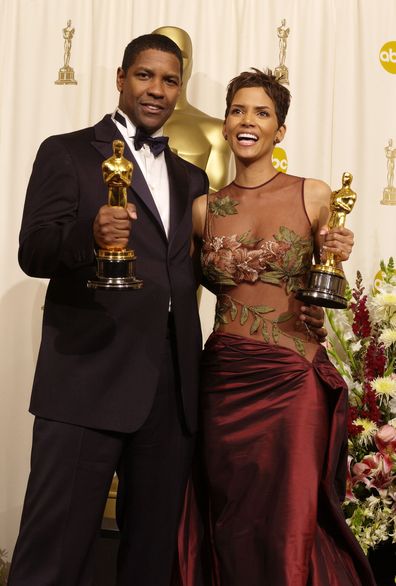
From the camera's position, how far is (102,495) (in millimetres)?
2291

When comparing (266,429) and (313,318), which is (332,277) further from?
(266,429)

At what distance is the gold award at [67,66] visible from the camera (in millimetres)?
3730

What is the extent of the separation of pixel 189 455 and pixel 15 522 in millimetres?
1701

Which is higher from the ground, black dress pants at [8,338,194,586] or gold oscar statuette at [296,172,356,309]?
gold oscar statuette at [296,172,356,309]

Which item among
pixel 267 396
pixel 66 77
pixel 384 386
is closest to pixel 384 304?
pixel 384 386

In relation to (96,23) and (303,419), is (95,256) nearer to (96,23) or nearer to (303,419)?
(303,419)

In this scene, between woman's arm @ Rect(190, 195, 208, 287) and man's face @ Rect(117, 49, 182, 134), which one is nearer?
man's face @ Rect(117, 49, 182, 134)

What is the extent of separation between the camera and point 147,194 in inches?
91.4

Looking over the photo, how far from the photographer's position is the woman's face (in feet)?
8.25

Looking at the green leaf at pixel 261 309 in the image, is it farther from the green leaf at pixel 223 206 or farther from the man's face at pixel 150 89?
the man's face at pixel 150 89

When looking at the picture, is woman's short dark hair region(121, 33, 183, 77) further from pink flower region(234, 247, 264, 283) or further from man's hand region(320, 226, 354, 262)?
man's hand region(320, 226, 354, 262)

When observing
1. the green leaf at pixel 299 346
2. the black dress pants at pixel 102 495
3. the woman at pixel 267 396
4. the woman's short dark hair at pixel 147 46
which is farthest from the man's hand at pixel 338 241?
the woman's short dark hair at pixel 147 46

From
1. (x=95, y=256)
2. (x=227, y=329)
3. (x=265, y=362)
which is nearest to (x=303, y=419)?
(x=265, y=362)

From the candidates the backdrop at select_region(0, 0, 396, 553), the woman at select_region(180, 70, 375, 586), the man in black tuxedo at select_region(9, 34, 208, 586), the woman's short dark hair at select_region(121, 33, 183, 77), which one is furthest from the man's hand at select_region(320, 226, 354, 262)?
the backdrop at select_region(0, 0, 396, 553)
